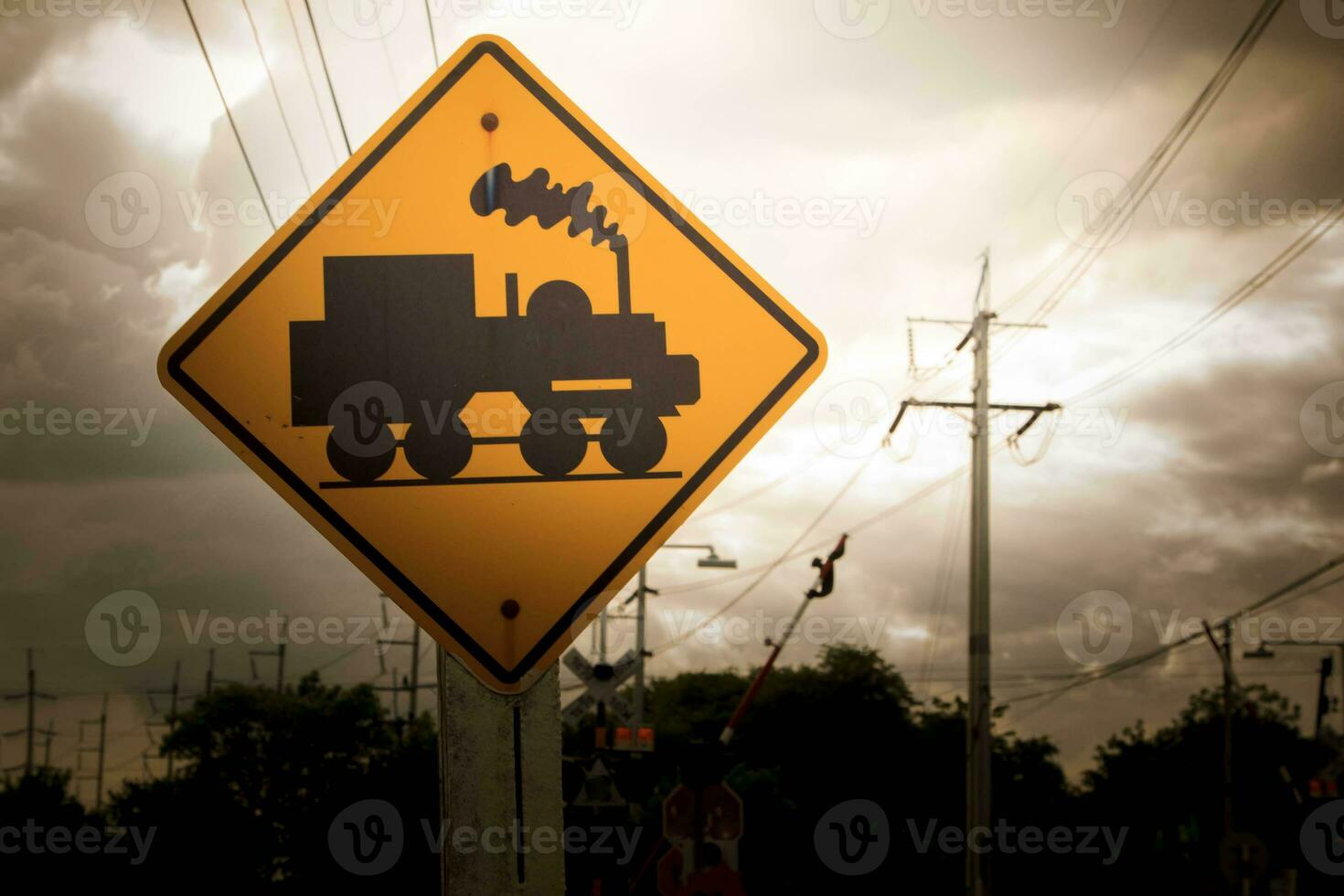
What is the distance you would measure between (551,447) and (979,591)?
16004mm

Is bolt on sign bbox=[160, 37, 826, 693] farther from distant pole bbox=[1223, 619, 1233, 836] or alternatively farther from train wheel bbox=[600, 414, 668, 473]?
distant pole bbox=[1223, 619, 1233, 836]

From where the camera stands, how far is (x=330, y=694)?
6025 centimetres

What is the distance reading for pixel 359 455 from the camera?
7.29 feet

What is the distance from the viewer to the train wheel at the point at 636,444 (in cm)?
227

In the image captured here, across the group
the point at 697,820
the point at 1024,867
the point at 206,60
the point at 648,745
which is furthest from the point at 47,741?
the point at 206,60

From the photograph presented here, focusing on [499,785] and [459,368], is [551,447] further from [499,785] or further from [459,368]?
[499,785]

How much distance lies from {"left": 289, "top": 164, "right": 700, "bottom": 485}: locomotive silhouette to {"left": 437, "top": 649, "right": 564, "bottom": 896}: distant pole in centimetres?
45

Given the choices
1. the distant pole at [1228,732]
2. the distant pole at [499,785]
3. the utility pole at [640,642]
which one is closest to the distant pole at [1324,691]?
the distant pole at [1228,732]

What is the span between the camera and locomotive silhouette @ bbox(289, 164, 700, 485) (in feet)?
7.27

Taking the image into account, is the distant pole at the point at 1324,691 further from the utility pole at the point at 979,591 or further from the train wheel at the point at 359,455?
the train wheel at the point at 359,455

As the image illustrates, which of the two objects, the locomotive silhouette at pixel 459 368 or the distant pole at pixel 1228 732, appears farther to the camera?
the distant pole at pixel 1228 732

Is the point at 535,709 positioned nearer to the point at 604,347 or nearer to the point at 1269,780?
the point at 604,347

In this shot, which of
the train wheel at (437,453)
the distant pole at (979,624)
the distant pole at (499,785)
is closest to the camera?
the train wheel at (437,453)

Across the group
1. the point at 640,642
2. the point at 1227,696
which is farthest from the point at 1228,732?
the point at 640,642
